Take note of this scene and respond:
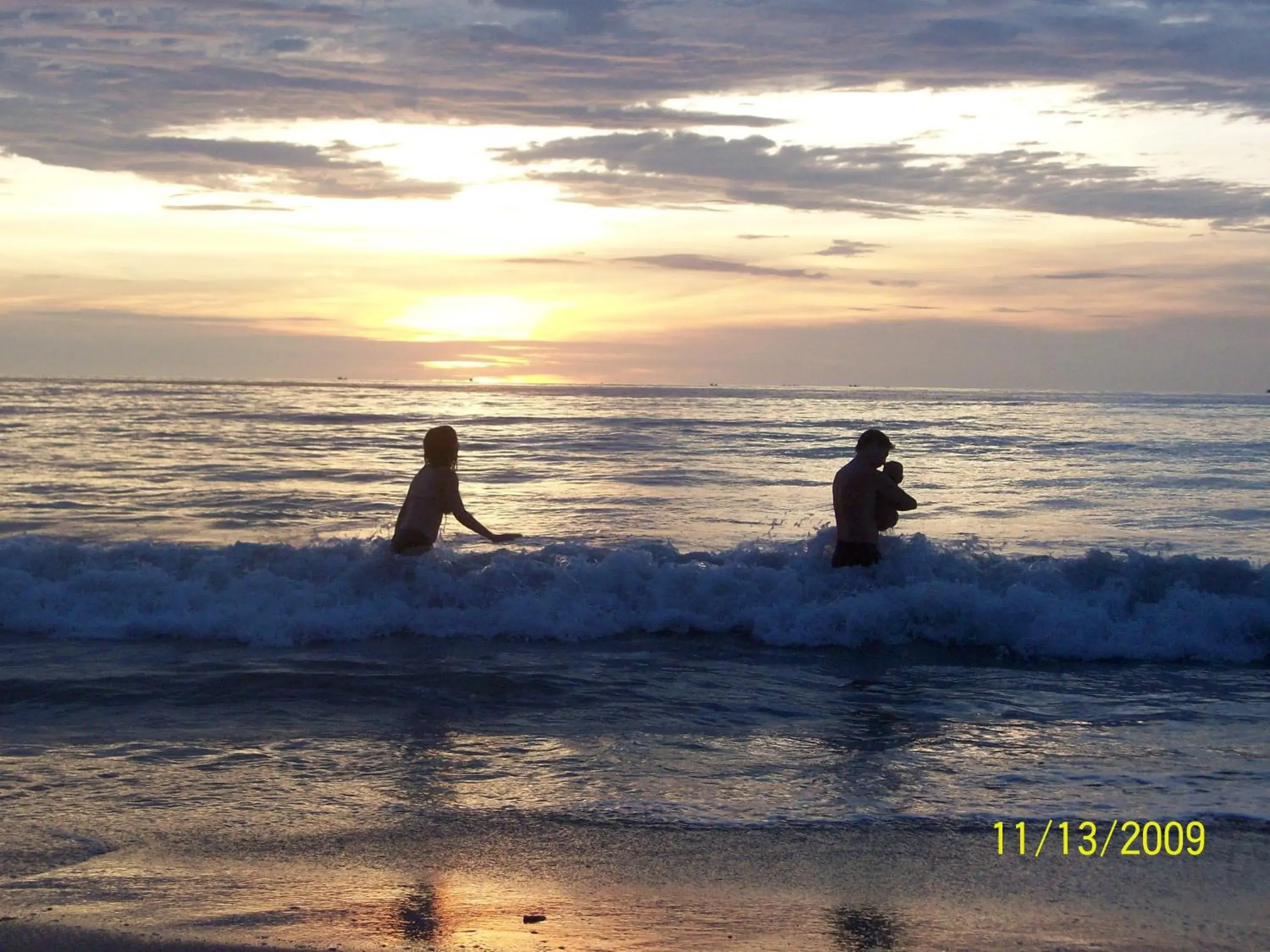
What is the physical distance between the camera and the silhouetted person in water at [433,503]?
9.12 meters

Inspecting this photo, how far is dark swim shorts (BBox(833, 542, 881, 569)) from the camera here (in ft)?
33.0

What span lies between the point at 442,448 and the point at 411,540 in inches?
43.1

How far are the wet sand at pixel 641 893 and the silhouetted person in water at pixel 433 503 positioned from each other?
4.22 meters

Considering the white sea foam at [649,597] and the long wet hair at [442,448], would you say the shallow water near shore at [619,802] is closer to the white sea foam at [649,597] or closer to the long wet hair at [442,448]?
the white sea foam at [649,597]

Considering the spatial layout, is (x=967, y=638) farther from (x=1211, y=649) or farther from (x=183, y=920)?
(x=183, y=920)

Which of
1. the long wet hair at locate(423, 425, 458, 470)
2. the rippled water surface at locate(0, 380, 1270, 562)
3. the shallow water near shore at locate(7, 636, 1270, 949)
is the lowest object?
the shallow water near shore at locate(7, 636, 1270, 949)

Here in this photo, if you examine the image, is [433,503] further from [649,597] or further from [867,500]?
[867,500]

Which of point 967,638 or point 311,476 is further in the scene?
point 311,476

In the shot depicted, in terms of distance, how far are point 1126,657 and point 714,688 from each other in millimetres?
3796

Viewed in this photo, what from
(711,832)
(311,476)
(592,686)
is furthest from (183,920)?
(311,476)

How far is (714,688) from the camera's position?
318 inches

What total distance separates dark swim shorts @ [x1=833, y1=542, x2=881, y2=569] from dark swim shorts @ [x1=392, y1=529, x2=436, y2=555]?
3591 millimetres
